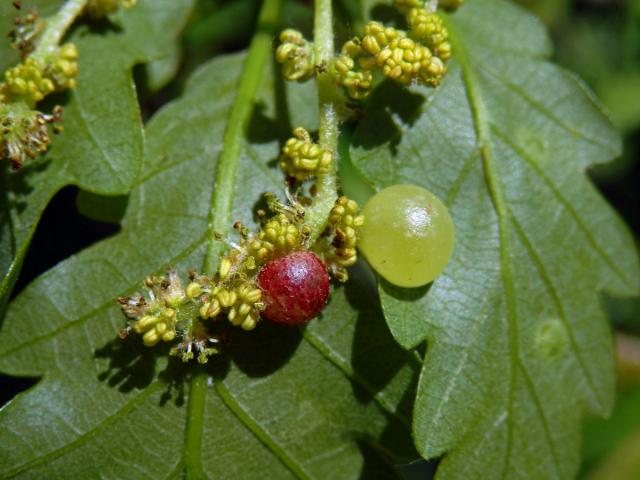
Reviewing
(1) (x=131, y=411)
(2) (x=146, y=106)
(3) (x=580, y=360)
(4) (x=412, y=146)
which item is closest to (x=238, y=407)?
(1) (x=131, y=411)

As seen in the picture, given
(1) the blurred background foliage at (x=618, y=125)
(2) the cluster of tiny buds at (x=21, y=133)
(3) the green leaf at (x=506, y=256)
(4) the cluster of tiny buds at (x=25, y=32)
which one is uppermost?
(4) the cluster of tiny buds at (x=25, y=32)

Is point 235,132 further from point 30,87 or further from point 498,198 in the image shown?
point 498,198

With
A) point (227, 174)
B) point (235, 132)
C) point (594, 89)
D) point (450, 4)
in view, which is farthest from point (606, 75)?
point (227, 174)

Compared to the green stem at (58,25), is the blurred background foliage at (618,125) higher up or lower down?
lower down

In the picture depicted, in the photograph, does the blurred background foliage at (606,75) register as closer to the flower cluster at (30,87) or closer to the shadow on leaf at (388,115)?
the shadow on leaf at (388,115)

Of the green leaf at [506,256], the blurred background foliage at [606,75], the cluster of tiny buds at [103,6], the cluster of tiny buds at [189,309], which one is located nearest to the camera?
the cluster of tiny buds at [189,309]

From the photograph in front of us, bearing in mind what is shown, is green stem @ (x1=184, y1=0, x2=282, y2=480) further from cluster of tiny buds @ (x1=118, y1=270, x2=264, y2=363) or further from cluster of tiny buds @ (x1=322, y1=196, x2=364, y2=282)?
cluster of tiny buds @ (x1=322, y1=196, x2=364, y2=282)

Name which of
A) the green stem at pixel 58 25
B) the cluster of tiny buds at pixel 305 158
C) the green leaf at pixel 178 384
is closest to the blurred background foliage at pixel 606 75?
the cluster of tiny buds at pixel 305 158
